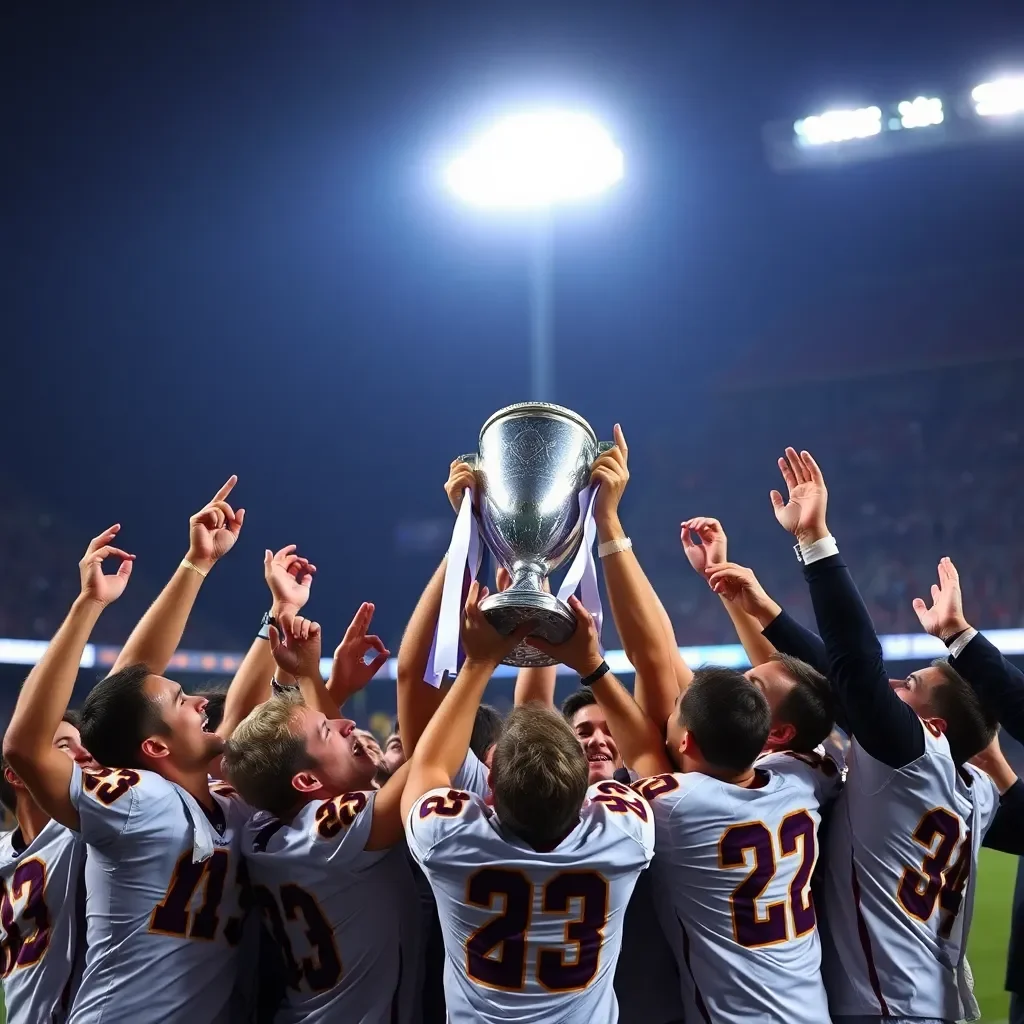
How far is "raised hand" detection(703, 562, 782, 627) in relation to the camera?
9.77 feet

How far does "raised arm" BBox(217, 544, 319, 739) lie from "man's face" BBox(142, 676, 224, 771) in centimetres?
56

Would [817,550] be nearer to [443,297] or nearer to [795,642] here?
[795,642]

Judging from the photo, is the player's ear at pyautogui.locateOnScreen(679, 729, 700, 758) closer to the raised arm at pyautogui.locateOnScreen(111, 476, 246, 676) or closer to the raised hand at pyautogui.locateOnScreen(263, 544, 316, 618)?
the raised hand at pyautogui.locateOnScreen(263, 544, 316, 618)

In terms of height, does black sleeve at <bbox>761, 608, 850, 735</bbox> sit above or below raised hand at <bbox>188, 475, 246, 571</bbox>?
below

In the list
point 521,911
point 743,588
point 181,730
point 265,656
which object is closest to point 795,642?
point 743,588

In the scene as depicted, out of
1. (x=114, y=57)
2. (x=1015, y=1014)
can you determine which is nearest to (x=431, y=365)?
(x=114, y=57)

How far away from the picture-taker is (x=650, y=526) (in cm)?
2006

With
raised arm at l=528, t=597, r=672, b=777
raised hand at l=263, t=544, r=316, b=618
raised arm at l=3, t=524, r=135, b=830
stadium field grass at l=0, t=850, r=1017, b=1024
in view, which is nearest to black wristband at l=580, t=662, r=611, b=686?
raised arm at l=528, t=597, r=672, b=777

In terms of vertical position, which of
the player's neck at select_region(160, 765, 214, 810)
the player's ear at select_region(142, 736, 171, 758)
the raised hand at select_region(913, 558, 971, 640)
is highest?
the raised hand at select_region(913, 558, 971, 640)

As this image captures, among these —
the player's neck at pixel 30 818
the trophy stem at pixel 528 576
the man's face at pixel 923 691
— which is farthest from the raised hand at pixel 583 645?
the player's neck at pixel 30 818

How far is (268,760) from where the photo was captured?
7.54ft

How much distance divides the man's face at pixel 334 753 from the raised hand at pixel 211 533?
0.77 meters

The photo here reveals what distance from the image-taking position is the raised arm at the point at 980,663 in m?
2.62

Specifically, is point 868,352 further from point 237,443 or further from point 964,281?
point 237,443
